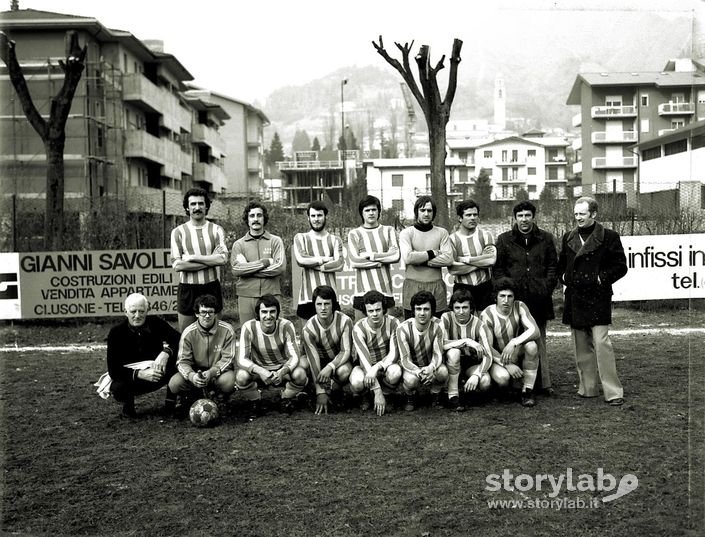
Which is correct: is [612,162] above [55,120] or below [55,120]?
above

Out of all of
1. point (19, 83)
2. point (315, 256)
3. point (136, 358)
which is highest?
point (19, 83)

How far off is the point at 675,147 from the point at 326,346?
21795 millimetres

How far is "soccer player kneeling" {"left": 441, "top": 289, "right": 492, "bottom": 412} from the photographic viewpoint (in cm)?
639

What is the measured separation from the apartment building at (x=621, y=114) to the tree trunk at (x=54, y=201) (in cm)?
1520

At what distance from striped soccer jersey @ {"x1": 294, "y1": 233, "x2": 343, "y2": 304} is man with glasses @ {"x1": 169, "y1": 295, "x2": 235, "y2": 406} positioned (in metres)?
0.98

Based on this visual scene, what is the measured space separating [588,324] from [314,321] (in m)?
2.47

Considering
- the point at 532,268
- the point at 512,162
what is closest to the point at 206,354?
the point at 532,268

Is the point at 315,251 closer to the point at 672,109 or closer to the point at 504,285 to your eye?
the point at 504,285

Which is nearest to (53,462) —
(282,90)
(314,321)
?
(314,321)

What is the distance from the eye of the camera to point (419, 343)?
21.0 feet

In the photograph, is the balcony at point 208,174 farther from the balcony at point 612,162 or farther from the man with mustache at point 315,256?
the man with mustache at point 315,256

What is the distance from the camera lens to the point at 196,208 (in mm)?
6996

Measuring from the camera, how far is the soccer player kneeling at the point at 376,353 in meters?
6.30

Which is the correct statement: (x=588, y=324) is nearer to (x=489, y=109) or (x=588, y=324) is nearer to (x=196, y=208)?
(x=196, y=208)
